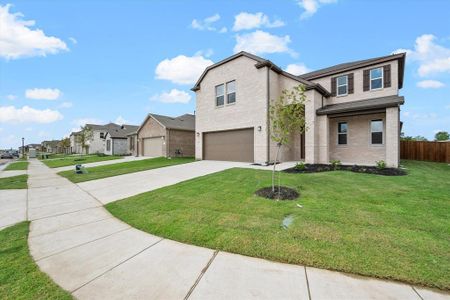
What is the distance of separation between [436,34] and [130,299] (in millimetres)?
19959

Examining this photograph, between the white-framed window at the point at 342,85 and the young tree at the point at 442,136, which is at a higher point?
the white-framed window at the point at 342,85

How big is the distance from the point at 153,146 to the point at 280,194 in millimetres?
20159

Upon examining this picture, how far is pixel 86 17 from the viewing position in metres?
10.8

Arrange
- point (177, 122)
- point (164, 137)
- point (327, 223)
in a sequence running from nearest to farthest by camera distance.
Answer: point (327, 223)
point (164, 137)
point (177, 122)

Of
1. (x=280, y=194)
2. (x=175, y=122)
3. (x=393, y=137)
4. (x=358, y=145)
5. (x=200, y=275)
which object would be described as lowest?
(x=200, y=275)

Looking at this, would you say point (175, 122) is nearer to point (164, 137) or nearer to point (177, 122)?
point (177, 122)

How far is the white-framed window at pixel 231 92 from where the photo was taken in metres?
14.8

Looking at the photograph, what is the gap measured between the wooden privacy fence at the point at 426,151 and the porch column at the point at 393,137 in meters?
8.24

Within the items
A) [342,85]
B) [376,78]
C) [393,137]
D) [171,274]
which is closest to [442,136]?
[376,78]

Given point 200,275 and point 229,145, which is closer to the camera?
point 200,275

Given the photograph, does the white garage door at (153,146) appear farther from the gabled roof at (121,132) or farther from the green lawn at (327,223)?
the green lawn at (327,223)

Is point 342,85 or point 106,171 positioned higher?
point 342,85

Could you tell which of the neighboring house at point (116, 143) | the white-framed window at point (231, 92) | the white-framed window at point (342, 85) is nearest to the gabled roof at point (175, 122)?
the white-framed window at point (231, 92)

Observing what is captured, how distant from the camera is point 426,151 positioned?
15.5 meters
